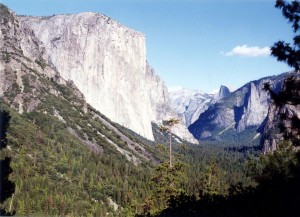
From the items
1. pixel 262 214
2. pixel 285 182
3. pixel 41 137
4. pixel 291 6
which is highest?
pixel 41 137

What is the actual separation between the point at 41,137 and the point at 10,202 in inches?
3156

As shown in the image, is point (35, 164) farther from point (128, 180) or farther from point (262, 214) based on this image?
point (262, 214)

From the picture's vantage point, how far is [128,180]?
489 ft

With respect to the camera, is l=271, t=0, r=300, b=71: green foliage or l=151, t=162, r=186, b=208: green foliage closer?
l=271, t=0, r=300, b=71: green foliage

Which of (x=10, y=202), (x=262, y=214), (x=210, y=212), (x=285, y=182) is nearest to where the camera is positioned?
(x=262, y=214)

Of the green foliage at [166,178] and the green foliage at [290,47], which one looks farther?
the green foliage at [166,178]

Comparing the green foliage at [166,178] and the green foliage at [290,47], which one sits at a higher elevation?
the green foliage at [290,47]

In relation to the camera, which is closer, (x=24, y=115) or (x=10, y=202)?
(x=10, y=202)

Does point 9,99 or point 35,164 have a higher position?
point 9,99

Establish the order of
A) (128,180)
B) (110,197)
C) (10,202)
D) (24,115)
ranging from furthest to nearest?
1. (24,115)
2. (128,180)
3. (110,197)
4. (10,202)

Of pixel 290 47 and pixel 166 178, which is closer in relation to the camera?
pixel 290 47

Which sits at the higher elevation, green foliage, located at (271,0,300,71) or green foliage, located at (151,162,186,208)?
green foliage, located at (271,0,300,71)

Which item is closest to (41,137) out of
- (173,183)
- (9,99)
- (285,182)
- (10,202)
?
(9,99)

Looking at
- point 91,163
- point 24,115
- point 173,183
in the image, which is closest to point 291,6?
point 173,183
